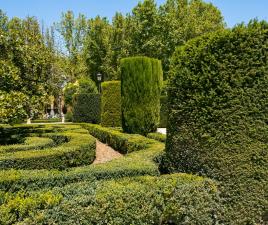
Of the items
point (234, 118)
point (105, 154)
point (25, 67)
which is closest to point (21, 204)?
point (234, 118)

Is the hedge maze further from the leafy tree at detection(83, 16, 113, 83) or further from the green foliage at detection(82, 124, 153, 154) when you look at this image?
the leafy tree at detection(83, 16, 113, 83)

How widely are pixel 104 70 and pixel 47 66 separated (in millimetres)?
25681

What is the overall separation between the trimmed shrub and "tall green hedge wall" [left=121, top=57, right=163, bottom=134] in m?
10.4

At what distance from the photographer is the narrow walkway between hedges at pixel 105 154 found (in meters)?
10.4

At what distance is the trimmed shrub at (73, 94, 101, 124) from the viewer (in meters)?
23.8

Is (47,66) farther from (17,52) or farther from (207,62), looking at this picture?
(207,62)

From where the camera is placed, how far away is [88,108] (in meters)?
23.8

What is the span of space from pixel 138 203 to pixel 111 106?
14622 mm

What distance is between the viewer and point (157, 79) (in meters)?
13.6

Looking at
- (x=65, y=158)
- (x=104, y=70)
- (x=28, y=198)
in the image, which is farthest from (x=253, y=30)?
(x=104, y=70)

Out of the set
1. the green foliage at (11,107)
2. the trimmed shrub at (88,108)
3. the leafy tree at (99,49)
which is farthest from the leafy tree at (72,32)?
the green foliage at (11,107)

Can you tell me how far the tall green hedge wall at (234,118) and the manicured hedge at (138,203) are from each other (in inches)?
11.5

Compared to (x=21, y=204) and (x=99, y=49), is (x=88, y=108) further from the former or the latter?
(x=21, y=204)

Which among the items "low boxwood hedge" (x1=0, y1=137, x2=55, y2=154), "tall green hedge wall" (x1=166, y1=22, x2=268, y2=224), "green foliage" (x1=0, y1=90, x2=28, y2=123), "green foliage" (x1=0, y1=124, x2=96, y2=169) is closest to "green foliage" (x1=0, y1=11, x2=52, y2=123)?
"green foliage" (x1=0, y1=90, x2=28, y2=123)
